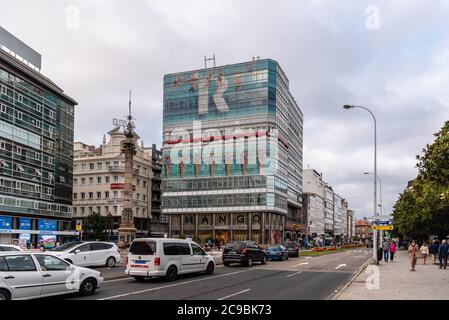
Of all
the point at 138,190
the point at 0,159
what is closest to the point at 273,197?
the point at 138,190

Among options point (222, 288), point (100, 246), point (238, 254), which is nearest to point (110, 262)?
point (100, 246)

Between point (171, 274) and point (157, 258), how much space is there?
4.09 feet

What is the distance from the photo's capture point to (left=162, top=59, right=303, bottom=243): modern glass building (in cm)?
9675

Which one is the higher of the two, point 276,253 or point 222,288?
point 222,288

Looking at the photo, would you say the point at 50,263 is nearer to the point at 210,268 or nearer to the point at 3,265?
the point at 3,265

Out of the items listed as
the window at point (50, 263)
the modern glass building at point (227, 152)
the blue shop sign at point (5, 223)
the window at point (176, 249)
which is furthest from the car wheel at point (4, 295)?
the modern glass building at point (227, 152)

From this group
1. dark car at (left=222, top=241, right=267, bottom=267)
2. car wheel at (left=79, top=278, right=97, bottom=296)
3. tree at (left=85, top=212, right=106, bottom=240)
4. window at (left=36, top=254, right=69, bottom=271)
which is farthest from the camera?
tree at (left=85, top=212, right=106, bottom=240)

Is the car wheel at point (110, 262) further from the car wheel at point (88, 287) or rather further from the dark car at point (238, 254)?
the car wheel at point (88, 287)

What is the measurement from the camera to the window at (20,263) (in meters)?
14.1

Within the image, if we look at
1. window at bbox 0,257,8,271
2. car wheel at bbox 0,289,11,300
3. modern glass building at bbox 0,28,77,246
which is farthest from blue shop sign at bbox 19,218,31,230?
car wheel at bbox 0,289,11,300

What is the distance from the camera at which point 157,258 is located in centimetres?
Result: 2105

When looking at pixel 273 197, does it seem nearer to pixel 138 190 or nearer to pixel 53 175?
pixel 138 190

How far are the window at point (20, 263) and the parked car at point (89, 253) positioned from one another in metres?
12.5

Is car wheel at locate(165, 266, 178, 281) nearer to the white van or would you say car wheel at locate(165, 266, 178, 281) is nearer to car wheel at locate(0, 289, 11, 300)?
the white van
